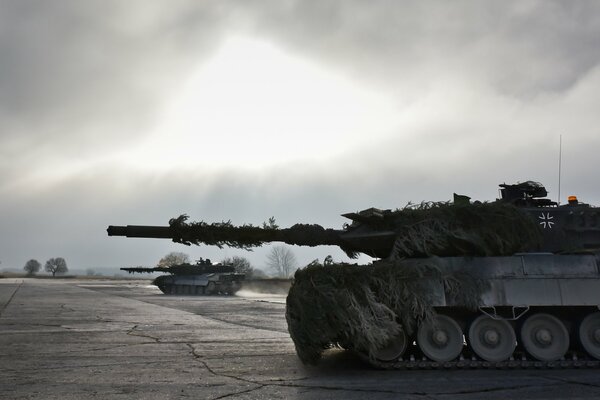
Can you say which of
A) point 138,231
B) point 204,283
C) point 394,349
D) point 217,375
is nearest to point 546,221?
point 394,349

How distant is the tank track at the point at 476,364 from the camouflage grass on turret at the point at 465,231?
1.69m

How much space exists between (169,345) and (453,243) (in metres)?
6.12

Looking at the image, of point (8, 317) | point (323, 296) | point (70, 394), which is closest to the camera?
point (70, 394)

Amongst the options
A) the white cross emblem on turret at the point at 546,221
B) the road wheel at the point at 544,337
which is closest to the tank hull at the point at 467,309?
the road wheel at the point at 544,337

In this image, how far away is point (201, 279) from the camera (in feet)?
127

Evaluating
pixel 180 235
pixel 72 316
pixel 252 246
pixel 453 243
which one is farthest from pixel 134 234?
pixel 72 316

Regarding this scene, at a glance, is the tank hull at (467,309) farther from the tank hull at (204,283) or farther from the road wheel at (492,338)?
the tank hull at (204,283)

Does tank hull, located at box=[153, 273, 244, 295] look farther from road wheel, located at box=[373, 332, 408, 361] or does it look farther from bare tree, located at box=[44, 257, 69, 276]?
bare tree, located at box=[44, 257, 69, 276]

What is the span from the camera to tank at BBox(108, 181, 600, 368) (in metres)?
7.90

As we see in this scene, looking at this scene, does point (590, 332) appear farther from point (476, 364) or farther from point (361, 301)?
point (361, 301)

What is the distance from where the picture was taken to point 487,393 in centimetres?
642

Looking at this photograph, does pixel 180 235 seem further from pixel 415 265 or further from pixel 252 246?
pixel 415 265

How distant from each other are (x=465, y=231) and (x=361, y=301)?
7.18 feet

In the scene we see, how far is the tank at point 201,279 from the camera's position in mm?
38812
